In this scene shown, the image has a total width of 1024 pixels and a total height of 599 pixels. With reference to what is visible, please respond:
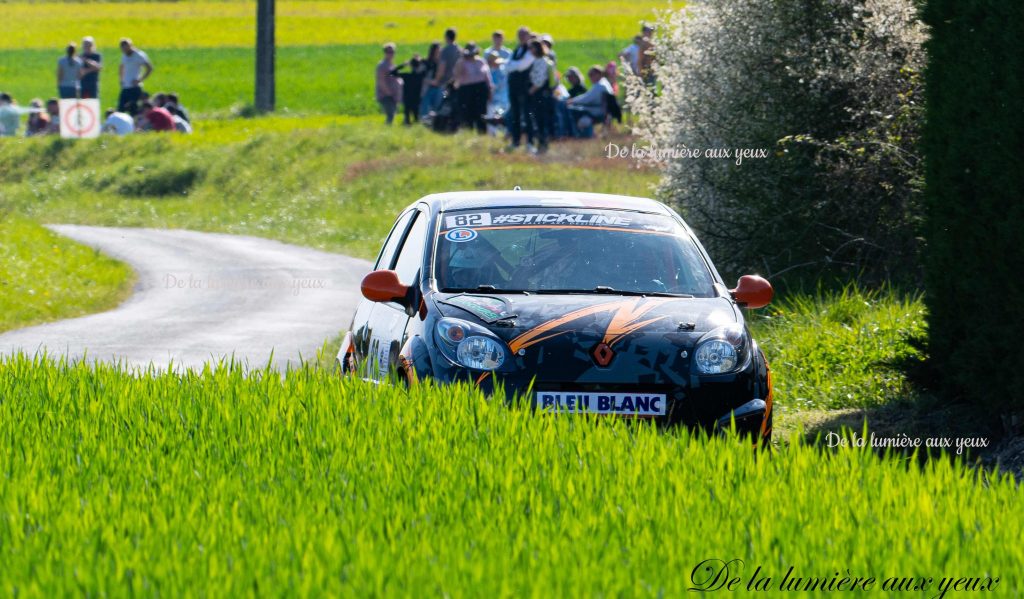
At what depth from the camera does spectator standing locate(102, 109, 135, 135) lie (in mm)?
40531

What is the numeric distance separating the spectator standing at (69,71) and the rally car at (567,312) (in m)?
33.4

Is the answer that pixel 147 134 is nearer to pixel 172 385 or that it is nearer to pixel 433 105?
pixel 433 105

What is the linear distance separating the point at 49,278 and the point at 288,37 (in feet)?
206

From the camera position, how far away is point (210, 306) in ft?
58.4

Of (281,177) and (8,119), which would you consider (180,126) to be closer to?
(8,119)

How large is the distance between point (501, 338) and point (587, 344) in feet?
1.43

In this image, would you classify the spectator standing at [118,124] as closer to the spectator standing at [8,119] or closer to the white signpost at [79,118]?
the white signpost at [79,118]

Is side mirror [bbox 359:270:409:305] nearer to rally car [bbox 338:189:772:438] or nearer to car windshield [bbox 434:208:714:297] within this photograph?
rally car [bbox 338:189:772:438]

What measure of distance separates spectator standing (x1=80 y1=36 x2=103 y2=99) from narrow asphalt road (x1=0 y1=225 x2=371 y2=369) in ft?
49.2

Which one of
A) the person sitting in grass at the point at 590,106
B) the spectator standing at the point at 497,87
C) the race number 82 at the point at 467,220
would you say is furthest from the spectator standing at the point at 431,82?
the race number 82 at the point at 467,220

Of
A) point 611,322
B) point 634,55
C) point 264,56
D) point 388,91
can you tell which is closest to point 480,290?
point 611,322

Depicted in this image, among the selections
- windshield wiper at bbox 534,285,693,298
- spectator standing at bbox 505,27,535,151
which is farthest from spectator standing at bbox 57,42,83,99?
windshield wiper at bbox 534,285,693,298

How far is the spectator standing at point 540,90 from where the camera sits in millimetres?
29281

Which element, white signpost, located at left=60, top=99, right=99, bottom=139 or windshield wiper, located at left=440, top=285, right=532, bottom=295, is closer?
windshield wiper, located at left=440, top=285, right=532, bottom=295
